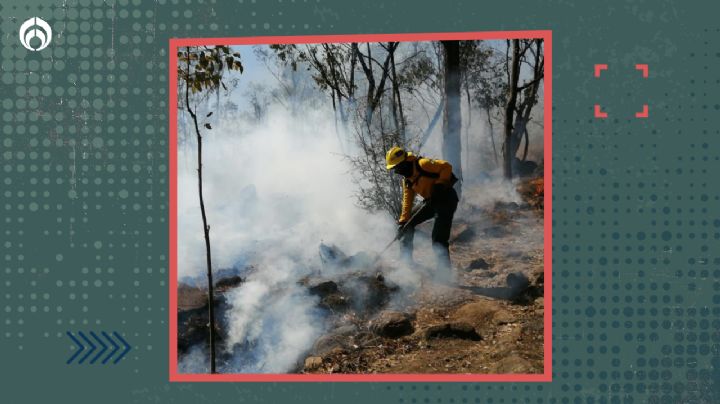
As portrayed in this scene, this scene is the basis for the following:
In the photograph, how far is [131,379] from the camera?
5.04 m

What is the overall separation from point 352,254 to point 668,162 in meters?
2.88

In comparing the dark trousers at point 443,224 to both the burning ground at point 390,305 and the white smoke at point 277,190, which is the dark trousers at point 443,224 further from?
the white smoke at point 277,190

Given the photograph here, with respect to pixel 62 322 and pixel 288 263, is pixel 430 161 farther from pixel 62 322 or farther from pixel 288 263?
pixel 62 322

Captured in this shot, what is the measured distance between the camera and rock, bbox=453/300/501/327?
5.29 m

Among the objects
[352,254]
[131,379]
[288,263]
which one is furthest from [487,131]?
[131,379]

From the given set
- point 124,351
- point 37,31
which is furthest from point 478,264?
point 37,31

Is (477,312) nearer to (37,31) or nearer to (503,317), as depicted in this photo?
(503,317)

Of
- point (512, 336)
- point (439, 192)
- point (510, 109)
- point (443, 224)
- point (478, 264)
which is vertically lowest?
point (512, 336)

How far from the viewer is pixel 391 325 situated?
5305mm

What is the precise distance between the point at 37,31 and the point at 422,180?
3802 mm

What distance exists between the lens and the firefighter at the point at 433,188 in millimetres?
5445

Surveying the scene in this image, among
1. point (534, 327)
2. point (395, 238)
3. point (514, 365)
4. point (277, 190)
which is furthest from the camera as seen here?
point (395, 238)

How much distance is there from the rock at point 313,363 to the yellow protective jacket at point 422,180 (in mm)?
1555

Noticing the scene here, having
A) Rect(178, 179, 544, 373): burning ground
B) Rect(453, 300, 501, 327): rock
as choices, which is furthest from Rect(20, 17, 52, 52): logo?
Rect(453, 300, 501, 327): rock
